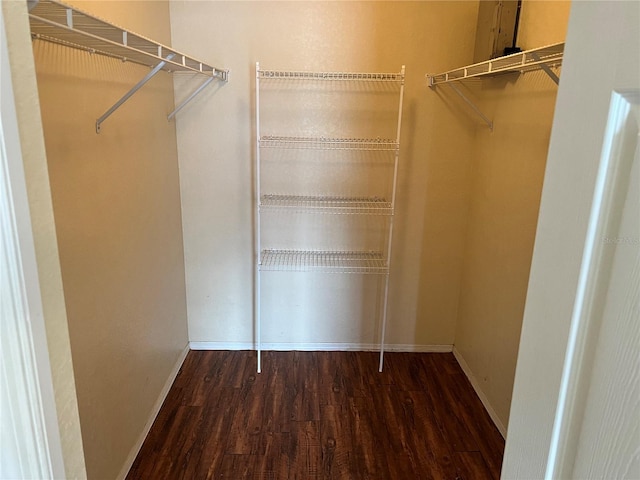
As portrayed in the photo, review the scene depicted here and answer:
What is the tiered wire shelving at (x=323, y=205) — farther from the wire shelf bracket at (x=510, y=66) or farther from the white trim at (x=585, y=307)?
the white trim at (x=585, y=307)

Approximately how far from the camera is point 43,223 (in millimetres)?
640

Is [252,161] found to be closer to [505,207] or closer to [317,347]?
[317,347]

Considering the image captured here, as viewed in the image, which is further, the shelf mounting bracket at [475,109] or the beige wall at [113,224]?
the shelf mounting bracket at [475,109]

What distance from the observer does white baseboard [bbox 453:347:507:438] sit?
231 cm

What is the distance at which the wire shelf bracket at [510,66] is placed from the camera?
1.50m

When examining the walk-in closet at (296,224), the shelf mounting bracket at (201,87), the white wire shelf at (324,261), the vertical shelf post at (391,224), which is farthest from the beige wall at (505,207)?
the shelf mounting bracket at (201,87)

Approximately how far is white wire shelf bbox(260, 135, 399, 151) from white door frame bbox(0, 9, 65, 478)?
2170 mm

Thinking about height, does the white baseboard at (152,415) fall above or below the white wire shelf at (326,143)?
below

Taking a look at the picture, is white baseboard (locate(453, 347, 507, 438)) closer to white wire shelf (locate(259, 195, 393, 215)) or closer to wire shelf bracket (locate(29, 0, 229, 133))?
white wire shelf (locate(259, 195, 393, 215))

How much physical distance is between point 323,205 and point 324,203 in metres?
0.01

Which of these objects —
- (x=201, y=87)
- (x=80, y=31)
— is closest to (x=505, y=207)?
(x=201, y=87)

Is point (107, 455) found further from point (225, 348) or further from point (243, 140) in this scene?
point (243, 140)

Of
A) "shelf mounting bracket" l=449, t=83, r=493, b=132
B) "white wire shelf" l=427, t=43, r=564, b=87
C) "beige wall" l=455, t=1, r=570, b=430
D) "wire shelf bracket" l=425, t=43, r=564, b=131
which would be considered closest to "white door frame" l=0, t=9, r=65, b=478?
"wire shelf bracket" l=425, t=43, r=564, b=131

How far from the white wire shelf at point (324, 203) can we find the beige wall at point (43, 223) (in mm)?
2094
